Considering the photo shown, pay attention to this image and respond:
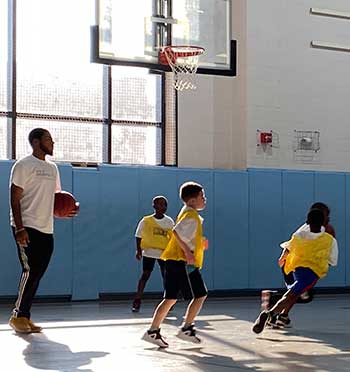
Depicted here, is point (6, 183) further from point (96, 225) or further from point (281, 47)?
point (281, 47)

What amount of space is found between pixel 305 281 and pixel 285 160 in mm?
7551

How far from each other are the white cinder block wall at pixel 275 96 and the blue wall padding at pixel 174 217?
642mm

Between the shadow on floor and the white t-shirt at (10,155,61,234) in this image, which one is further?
the white t-shirt at (10,155,61,234)

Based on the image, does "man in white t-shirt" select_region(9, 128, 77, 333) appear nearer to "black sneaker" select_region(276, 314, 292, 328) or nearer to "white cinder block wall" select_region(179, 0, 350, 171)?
"black sneaker" select_region(276, 314, 292, 328)

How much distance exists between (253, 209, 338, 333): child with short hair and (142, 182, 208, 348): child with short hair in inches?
49.8

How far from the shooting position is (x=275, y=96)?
53.9ft

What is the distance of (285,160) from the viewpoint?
54.2 feet

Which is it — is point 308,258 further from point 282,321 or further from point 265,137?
point 265,137

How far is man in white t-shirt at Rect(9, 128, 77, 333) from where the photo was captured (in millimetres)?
8539

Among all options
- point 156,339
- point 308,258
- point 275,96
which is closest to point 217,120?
point 275,96

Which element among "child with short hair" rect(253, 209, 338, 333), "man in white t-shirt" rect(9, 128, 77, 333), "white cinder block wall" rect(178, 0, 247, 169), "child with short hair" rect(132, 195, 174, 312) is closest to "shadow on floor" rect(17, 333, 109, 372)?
"man in white t-shirt" rect(9, 128, 77, 333)

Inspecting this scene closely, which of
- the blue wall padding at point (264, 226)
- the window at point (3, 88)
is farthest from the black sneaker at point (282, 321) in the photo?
the window at point (3, 88)

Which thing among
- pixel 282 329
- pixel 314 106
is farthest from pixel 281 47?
pixel 282 329

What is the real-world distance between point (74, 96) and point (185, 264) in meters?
7.88
